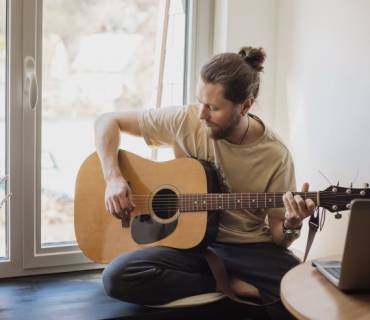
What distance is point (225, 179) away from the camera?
1843mm

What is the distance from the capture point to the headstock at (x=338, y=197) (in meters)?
1.47

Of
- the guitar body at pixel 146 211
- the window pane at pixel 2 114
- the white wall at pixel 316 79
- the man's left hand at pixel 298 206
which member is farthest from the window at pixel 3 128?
the man's left hand at pixel 298 206

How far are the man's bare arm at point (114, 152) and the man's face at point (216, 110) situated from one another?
11.1 inches

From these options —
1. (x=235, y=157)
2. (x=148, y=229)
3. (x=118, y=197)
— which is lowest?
(x=148, y=229)

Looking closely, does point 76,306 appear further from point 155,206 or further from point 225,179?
point 225,179

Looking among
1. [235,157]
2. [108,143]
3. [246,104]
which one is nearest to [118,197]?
[108,143]

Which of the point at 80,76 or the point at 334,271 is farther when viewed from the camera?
the point at 80,76

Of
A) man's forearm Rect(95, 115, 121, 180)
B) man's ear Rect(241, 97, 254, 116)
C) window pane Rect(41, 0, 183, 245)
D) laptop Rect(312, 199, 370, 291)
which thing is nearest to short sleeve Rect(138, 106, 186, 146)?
man's forearm Rect(95, 115, 121, 180)

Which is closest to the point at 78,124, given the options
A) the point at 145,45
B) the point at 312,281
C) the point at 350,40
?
the point at 145,45

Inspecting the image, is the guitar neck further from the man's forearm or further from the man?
the man's forearm

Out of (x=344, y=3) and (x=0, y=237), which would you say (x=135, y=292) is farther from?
(x=344, y=3)

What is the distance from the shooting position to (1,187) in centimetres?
207

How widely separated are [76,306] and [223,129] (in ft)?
2.65

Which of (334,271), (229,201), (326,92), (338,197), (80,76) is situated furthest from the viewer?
(80,76)
